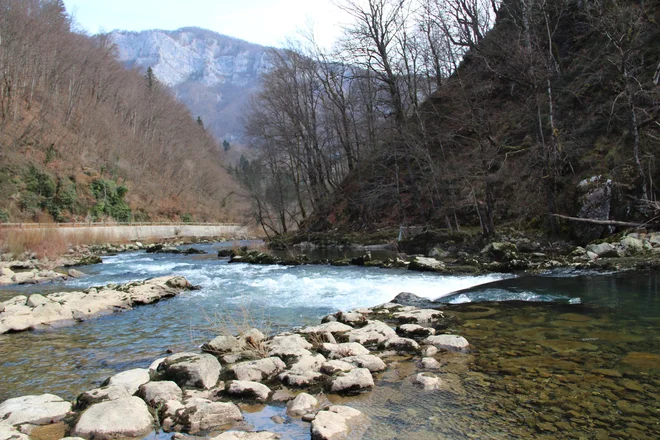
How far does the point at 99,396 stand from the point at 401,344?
12.4ft

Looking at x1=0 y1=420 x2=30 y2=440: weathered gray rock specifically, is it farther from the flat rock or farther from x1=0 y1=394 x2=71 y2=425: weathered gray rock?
the flat rock

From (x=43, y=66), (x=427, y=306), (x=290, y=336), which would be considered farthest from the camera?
(x=43, y=66)

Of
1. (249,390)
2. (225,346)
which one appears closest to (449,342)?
(249,390)

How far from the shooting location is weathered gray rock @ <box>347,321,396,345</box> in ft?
20.6

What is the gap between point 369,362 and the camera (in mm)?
5227

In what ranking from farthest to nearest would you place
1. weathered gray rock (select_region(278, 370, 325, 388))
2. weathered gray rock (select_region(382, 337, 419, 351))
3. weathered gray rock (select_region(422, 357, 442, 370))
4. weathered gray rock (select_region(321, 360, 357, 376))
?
weathered gray rock (select_region(382, 337, 419, 351)), weathered gray rock (select_region(422, 357, 442, 370)), weathered gray rock (select_region(321, 360, 357, 376)), weathered gray rock (select_region(278, 370, 325, 388))

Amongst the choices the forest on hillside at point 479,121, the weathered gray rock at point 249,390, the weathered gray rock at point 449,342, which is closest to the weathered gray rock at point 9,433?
the weathered gray rock at point 249,390

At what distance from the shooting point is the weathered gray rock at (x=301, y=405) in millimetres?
4131

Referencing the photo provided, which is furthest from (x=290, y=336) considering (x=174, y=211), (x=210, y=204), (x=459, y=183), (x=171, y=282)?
(x=210, y=204)

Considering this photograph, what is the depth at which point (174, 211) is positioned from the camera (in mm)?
56500

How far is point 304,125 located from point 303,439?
99.7ft

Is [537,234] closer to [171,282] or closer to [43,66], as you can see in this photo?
[171,282]

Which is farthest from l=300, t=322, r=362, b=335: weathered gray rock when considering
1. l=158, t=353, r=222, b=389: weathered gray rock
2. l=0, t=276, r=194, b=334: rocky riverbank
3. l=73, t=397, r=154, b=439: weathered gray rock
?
l=0, t=276, r=194, b=334: rocky riverbank

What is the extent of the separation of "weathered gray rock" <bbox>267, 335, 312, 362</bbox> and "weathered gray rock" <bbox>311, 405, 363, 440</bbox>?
5.34 ft
